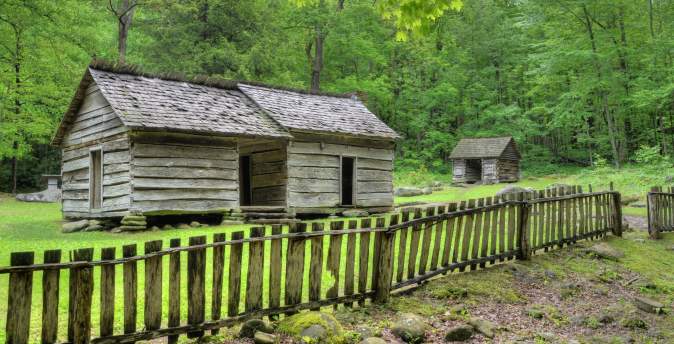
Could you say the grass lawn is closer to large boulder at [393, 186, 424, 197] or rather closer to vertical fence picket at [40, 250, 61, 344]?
vertical fence picket at [40, 250, 61, 344]

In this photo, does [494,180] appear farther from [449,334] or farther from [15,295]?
[15,295]

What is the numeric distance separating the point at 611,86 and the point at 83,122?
30576 millimetres

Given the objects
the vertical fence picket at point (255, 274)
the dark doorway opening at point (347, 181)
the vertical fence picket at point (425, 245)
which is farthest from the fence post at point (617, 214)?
the vertical fence picket at point (255, 274)

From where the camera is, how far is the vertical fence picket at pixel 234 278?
532 cm

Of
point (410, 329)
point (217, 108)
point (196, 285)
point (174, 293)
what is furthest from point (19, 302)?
point (217, 108)

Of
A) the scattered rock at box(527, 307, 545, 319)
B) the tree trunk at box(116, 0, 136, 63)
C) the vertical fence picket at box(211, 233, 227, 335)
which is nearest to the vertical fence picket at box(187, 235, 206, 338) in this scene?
the vertical fence picket at box(211, 233, 227, 335)

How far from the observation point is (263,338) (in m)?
5.01

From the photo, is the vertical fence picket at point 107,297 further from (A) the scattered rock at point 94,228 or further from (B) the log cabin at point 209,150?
(A) the scattered rock at point 94,228

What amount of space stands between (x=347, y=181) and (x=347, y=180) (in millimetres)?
43

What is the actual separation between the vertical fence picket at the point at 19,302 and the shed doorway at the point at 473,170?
39314 mm

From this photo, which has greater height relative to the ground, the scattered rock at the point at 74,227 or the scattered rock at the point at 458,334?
the scattered rock at the point at 74,227

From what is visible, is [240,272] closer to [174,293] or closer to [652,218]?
[174,293]

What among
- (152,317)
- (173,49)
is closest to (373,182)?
(152,317)

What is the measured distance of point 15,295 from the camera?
4.08 metres
